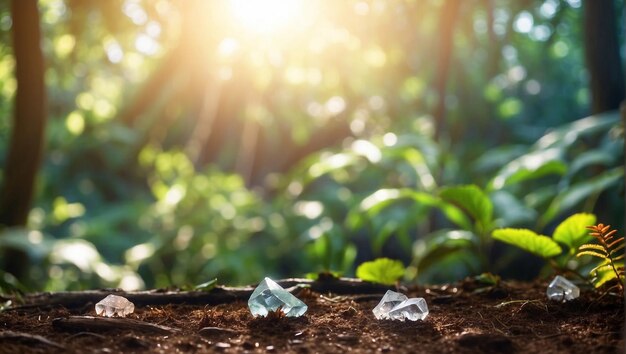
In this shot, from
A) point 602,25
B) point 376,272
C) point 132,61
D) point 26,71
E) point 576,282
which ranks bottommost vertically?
point 576,282

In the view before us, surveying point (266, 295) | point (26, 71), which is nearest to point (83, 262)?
point (26, 71)

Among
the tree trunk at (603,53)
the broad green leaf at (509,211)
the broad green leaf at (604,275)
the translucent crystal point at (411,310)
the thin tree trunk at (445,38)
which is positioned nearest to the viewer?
the translucent crystal point at (411,310)

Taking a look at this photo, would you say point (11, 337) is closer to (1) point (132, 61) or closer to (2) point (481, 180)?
(2) point (481, 180)

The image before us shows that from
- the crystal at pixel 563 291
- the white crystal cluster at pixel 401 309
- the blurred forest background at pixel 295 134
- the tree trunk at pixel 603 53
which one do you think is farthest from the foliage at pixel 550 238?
the tree trunk at pixel 603 53

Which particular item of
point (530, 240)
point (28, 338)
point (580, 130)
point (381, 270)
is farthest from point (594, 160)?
point (28, 338)

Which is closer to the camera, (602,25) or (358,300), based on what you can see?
(358,300)

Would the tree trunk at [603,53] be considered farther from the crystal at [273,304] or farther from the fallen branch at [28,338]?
the fallen branch at [28,338]

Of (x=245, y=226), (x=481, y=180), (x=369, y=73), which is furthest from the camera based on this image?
(x=369, y=73)

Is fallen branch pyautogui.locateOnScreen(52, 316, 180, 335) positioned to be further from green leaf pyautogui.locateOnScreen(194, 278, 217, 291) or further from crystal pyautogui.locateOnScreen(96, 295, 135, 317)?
green leaf pyautogui.locateOnScreen(194, 278, 217, 291)
